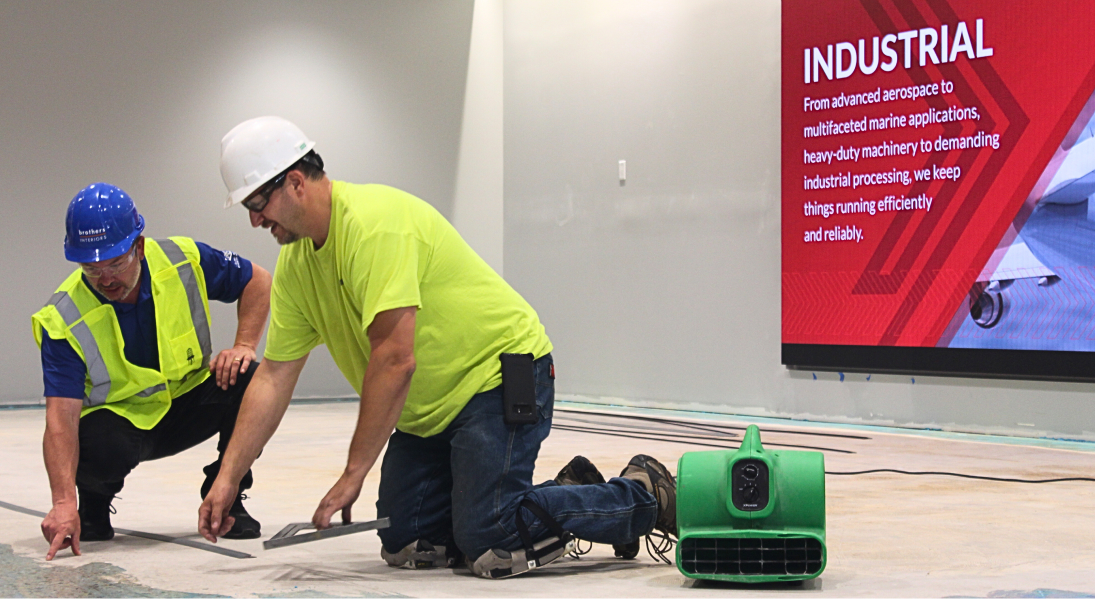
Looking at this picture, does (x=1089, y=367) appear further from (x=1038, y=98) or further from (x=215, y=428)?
(x=215, y=428)

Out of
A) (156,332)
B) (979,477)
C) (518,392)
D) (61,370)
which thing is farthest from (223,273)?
(979,477)

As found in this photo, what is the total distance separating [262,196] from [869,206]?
431 cm

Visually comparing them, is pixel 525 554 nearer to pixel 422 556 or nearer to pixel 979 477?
pixel 422 556

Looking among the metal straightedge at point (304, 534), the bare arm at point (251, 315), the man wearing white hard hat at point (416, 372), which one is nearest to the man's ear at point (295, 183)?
the man wearing white hard hat at point (416, 372)

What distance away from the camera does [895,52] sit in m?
5.87

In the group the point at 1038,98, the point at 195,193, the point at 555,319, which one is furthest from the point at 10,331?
the point at 1038,98

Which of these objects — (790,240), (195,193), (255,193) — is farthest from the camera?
(195,193)

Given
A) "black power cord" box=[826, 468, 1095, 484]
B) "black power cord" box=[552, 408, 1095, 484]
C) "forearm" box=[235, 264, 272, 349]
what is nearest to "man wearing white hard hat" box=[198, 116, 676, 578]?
"forearm" box=[235, 264, 272, 349]

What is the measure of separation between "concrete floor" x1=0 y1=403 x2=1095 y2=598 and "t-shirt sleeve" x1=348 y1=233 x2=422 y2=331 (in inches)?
23.5

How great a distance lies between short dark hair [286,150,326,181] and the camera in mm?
2391

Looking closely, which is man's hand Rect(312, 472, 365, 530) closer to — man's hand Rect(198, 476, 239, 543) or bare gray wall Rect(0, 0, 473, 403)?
man's hand Rect(198, 476, 239, 543)

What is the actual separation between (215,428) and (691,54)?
4.49 meters

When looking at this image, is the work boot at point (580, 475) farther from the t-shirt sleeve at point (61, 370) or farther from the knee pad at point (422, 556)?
the t-shirt sleeve at point (61, 370)

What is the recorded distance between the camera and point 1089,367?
5246 millimetres
